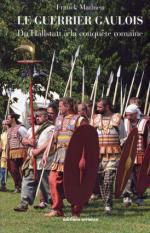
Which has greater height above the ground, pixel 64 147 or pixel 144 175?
pixel 64 147

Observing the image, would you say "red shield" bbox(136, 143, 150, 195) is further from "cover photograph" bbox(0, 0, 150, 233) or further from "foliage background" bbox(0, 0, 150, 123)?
"foliage background" bbox(0, 0, 150, 123)

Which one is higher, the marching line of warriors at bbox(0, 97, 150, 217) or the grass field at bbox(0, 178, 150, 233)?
the marching line of warriors at bbox(0, 97, 150, 217)

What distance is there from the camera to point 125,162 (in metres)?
9.77

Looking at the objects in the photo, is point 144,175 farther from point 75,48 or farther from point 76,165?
point 75,48

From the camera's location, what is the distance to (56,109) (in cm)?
1066

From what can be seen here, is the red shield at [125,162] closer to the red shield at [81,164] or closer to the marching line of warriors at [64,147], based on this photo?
the marching line of warriors at [64,147]

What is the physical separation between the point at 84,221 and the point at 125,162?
1346mm

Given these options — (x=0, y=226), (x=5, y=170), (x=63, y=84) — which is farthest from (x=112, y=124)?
(x=63, y=84)

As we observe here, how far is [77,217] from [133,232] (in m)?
1.32

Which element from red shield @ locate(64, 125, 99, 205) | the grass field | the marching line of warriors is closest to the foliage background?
the marching line of warriors

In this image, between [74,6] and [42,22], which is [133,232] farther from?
[74,6]

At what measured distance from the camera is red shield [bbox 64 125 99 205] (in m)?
8.64

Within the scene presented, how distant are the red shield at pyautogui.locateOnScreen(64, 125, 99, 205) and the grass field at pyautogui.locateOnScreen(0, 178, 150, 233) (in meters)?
0.31

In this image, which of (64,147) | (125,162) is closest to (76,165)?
(64,147)
